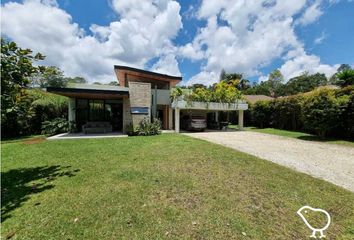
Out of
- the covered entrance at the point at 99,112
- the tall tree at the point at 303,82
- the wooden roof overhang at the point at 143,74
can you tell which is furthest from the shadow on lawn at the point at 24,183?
the tall tree at the point at 303,82

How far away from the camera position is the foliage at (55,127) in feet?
48.8

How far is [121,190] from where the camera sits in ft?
13.7

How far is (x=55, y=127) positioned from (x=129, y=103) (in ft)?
20.9

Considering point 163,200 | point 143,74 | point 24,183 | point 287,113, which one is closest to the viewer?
point 163,200

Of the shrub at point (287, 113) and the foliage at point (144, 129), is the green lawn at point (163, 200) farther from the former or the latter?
the shrub at point (287, 113)

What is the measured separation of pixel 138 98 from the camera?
14.7m

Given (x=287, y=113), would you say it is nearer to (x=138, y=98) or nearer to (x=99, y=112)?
(x=138, y=98)

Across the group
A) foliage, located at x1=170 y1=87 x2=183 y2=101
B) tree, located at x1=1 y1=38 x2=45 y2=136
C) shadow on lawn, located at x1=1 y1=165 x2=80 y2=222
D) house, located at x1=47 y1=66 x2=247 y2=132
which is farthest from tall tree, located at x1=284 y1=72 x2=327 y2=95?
tree, located at x1=1 y1=38 x2=45 y2=136

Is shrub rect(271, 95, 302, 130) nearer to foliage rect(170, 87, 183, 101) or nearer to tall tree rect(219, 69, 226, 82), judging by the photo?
foliage rect(170, 87, 183, 101)

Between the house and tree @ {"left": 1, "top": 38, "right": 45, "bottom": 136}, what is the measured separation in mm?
9033

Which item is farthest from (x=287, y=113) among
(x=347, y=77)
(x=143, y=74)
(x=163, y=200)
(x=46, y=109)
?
(x=46, y=109)

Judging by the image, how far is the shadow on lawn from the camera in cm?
364

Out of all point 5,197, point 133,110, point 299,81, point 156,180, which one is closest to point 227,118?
point 133,110

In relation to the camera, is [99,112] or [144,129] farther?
[99,112]
